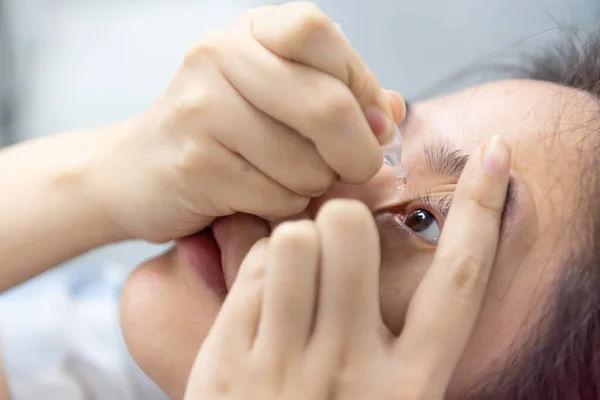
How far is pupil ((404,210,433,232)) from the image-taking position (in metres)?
0.57

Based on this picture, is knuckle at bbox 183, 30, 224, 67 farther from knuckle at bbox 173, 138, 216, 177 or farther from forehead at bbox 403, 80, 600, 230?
forehead at bbox 403, 80, 600, 230

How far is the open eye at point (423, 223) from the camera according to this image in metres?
0.57

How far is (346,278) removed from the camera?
1.40ft

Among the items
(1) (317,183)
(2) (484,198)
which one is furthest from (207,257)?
(2) (484,198)

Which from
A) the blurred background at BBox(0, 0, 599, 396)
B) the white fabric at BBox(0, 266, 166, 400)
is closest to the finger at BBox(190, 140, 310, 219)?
the white fabric at BBox(0, 266, 166, 400)

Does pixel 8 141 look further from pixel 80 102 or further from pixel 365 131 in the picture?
pixel 365 131

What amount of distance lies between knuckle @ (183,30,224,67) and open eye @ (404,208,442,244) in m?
0.22

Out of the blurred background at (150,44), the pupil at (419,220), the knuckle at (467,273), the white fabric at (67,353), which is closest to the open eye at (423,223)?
the pupil at (419,220)

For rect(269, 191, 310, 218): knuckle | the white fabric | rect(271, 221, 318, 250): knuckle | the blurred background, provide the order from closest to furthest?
rect(271, 221, 318, 250): knuckle, rect(269, 191, 310, 218): knuckle, the white fabric, the blurred background

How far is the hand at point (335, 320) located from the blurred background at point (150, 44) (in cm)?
70

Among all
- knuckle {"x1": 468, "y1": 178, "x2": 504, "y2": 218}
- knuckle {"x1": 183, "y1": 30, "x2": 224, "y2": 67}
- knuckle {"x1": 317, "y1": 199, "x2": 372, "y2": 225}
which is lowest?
knuckle {"x1": 468, "y1": 178, "x2": 504, "y2": 218}

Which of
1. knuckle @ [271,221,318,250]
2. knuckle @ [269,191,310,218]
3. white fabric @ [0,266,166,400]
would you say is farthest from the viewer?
white fabric @ [0,266,166,400]

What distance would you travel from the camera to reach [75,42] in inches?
47.3

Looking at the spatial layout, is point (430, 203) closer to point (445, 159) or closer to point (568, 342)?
point (445, 159)
